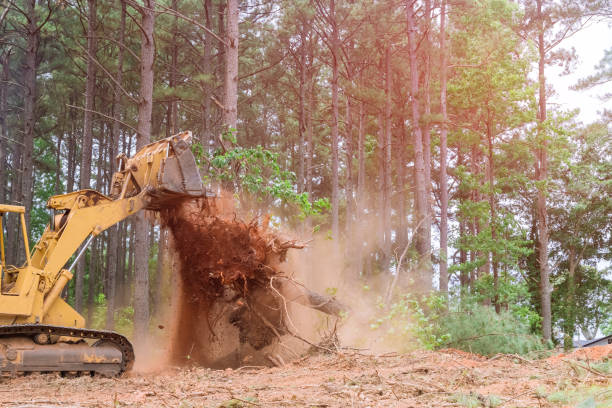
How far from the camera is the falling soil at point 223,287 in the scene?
10.0m

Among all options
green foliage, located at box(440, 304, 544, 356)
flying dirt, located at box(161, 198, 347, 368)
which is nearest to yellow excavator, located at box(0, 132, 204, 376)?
flying dirt, located at box(161, 198, 347, 368)

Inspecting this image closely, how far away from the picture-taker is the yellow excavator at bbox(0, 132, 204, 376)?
817 cm

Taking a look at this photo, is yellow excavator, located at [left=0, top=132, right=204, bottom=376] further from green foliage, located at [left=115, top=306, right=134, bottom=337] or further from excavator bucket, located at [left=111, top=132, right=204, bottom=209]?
green foliage, located at [left=115, top=306, right=134, bottom=337]

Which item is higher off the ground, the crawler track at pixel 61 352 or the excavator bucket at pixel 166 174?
the excavator bucket at pixel 166 174

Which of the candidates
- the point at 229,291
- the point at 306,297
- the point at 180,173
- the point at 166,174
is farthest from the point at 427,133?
the point at 166,174

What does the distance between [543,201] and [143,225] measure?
1715 cm

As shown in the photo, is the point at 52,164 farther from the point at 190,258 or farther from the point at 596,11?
the point at 596,11

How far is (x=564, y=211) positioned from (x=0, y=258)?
3183cm

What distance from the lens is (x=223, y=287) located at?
34.6 ft

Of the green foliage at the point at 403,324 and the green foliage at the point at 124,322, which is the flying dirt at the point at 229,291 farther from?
the green foliage at the point at 124,322

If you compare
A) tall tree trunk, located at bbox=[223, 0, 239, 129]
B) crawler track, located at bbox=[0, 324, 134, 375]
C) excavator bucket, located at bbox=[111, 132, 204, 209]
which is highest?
tall tree trunk, located at bbox=[223, 0, 239, 129]

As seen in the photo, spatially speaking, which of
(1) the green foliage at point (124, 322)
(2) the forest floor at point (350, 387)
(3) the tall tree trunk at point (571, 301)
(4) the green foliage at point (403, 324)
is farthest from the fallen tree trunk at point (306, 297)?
(3) the tall tree trunk at point (571, 301)

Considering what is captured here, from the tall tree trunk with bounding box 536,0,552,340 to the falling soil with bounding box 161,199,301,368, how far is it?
15.6m

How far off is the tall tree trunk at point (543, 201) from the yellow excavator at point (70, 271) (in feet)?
56.8
